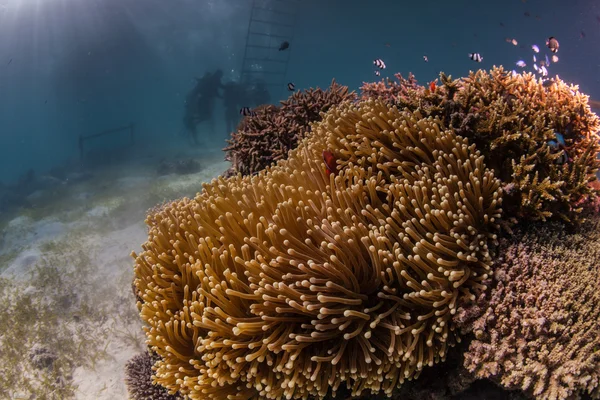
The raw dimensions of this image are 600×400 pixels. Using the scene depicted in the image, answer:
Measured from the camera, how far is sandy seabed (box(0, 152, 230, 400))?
20.7ft

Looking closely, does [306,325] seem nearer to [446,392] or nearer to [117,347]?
[446,392]

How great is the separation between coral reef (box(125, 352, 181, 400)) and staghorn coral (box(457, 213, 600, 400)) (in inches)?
144

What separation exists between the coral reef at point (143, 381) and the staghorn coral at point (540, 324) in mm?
3665

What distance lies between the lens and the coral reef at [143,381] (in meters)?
4.61

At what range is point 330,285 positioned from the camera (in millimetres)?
2307

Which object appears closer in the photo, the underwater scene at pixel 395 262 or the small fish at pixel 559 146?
the underwater scene at pixel 395 262

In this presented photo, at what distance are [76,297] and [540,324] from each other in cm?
928

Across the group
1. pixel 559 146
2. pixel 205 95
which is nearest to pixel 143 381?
pixel 559 146

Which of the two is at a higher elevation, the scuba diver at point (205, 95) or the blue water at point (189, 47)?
the blue water at point (189, 47)

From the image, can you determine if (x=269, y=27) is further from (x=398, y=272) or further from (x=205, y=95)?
(x=398, y=272)

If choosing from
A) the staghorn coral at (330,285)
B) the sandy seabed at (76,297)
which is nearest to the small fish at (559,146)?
the staghorn coral at (330,285)

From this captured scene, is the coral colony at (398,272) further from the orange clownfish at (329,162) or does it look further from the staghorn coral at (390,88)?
the staghorn coral at (390,88)

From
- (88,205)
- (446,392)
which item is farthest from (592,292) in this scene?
(88,205)

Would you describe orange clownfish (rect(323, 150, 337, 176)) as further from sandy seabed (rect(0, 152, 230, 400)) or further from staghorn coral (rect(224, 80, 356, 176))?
sandy seabed (rect(0, 152, 230, 400))
